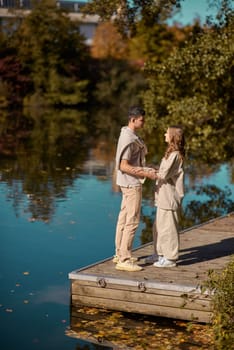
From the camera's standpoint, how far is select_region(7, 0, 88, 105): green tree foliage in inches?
2749

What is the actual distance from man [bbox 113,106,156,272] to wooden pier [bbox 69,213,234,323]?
0.85 ft

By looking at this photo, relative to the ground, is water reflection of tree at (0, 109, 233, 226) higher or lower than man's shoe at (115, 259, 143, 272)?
lower

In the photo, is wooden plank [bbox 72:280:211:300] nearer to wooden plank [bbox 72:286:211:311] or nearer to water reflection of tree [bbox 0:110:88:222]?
wooden plank [bbox 72:286:211:311]

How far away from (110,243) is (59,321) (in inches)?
160

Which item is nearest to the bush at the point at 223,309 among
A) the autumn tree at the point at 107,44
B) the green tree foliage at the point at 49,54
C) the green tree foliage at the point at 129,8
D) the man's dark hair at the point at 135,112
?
the man's dark hair at the point at 135,112

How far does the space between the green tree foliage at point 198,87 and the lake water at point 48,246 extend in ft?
5.49

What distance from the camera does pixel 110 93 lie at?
2916 inches

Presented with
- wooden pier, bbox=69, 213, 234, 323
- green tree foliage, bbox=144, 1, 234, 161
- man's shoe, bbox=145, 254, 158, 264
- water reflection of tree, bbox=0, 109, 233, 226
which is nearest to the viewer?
wooden pier, bbox=69, 213, 234, 323

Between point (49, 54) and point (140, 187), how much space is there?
62018mm

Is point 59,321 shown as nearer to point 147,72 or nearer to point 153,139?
point 147,72

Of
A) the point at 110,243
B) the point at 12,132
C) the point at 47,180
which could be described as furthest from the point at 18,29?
the point at 110,243

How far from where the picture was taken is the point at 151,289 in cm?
912

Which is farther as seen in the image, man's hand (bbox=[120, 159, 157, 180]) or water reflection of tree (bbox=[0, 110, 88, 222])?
water reflection of tree (bbox=[0, 110, 88, 222])

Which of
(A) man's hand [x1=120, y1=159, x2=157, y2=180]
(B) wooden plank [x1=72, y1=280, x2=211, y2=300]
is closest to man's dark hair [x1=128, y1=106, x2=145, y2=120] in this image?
(A) man's hand [x1=120, y1=159, x2=157, y2=180]
